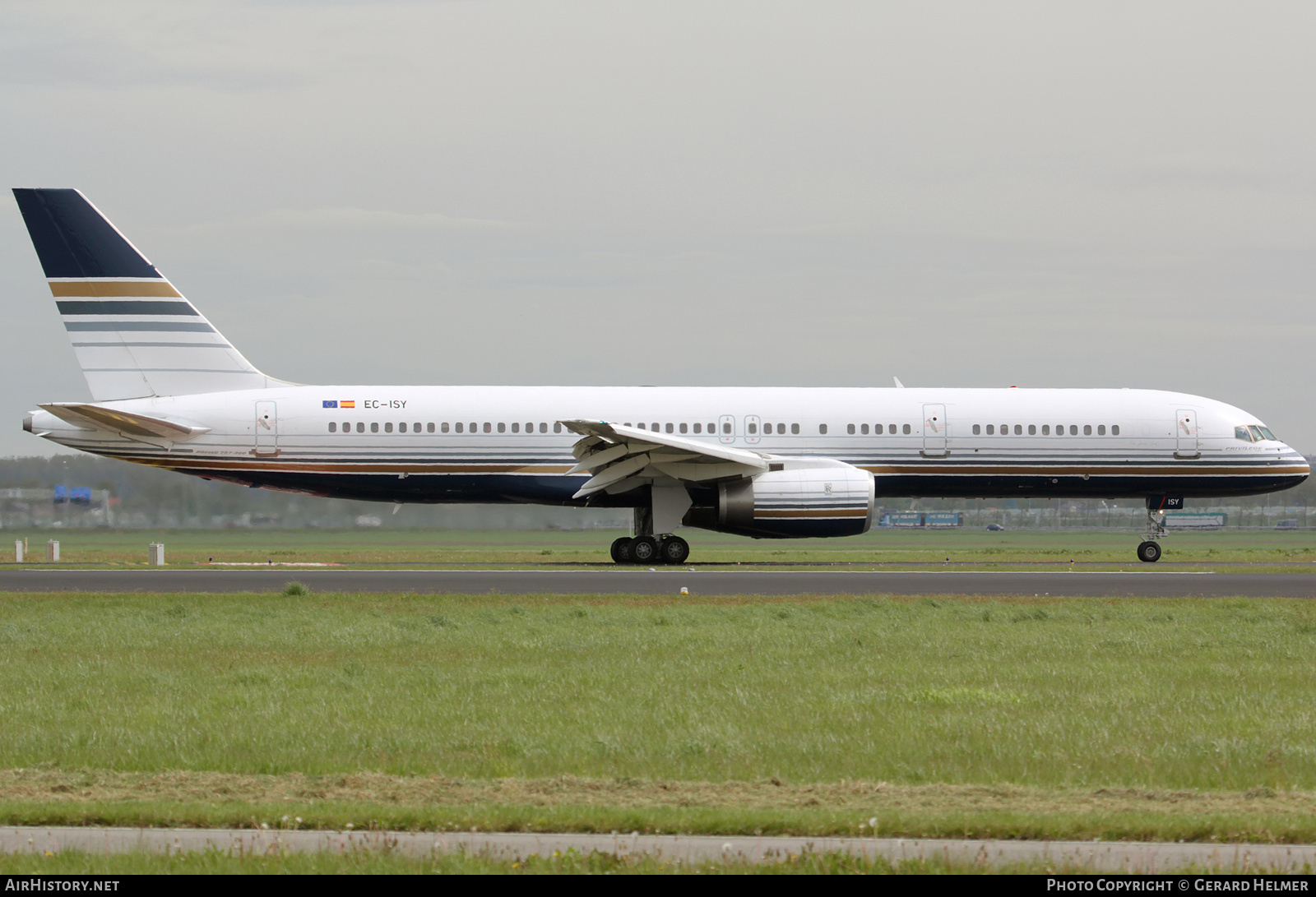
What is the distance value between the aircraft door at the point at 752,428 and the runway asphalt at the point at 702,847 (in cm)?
2340

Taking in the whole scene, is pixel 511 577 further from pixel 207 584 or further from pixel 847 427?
pixel 847 427

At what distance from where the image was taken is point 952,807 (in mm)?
7402

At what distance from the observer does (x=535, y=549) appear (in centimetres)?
4416

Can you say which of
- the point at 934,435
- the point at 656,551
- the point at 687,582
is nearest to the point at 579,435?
the point at 656,551

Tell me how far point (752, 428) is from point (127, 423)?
1360 cm

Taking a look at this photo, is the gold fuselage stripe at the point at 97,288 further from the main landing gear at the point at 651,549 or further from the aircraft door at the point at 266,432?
the main landing gear at the point at 651,549

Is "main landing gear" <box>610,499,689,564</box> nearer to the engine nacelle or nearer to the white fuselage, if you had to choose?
the white fuselage

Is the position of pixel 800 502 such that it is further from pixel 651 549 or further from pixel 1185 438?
pixel 1185 438

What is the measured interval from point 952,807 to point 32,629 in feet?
41.3

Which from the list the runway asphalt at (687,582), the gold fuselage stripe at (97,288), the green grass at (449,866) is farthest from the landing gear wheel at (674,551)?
the green grass at (449,866)

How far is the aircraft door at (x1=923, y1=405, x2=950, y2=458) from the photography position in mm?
30109

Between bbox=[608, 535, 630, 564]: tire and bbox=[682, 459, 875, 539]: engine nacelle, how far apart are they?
98.4 inches

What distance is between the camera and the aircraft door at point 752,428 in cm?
2991

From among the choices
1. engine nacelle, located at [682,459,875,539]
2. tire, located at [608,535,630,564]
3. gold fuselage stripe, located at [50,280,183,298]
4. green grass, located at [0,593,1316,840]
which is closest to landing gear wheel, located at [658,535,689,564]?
tire, located at [608,535,630,564]
